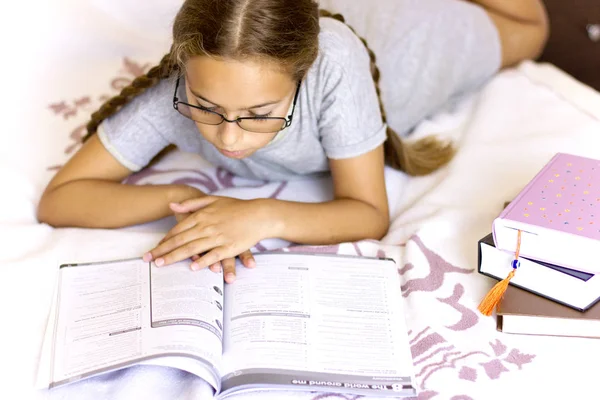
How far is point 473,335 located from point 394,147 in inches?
18.0

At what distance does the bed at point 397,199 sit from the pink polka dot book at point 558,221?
12 centimetres

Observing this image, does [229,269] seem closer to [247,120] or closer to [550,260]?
[247,120]

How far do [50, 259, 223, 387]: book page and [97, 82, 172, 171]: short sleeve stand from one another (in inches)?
9.8

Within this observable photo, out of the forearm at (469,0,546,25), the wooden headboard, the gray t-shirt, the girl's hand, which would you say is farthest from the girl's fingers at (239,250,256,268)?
the wooden headboard

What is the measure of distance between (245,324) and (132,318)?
0.51 ft

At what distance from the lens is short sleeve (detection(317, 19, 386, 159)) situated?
1139mm

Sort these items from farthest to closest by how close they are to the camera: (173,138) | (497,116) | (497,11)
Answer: (497,11), (497,116), (173,138)

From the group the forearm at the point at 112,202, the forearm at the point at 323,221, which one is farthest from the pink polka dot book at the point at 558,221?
the forearm at the point at 112,202

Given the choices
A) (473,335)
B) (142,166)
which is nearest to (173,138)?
(142,166)

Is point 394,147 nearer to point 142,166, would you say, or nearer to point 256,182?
point 256,182

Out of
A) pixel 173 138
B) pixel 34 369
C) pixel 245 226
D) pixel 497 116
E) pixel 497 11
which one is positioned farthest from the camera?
pixel 497 11

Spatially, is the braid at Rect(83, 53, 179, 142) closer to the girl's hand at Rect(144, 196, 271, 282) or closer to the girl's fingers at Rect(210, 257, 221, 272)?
the girl's hand at Rect(144, 196, 271, 282)

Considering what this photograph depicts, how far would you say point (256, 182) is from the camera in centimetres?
138

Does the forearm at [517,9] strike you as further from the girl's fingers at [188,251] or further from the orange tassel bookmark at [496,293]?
the girl's fingers at [188,251]
